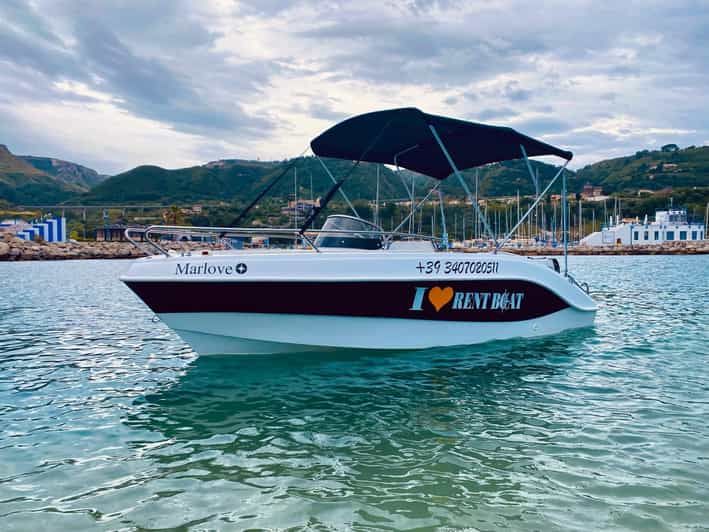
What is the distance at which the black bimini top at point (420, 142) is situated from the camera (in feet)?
27.5

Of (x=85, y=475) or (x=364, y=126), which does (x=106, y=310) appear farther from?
(x=85, y=475)

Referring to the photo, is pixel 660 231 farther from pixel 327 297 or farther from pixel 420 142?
pixel 327 297

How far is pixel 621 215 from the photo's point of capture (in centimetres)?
12900

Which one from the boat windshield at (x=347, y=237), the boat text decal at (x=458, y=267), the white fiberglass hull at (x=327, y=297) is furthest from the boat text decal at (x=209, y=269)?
the boat text decal at (x=458, y=267)

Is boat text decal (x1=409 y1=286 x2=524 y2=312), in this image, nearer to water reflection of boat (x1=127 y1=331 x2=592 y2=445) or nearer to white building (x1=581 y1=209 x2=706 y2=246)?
water reflection of boat (x1=127 y1=331 x2=592 y2=445)

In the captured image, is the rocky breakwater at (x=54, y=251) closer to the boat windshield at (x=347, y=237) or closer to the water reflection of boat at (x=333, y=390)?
the boat windshield at (x=347, y=237)

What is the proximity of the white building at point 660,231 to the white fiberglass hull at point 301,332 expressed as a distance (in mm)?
106323

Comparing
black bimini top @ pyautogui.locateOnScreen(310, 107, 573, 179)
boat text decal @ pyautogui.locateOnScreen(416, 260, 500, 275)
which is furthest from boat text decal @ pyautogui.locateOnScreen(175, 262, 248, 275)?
black bimini top @ pyautogui.locateOnScreen(310, 107, 573, 179)

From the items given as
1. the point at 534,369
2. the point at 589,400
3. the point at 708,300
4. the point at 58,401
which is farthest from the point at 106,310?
the point at 708,300

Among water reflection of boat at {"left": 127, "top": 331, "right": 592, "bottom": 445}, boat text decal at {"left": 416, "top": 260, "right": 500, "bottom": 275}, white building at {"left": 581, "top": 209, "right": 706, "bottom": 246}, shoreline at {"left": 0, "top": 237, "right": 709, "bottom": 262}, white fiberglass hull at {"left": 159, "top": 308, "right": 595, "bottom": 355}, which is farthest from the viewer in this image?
white building at {"left": 581, "top": 209, "right": 706, "bottom": 246}

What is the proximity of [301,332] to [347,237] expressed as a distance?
196cm

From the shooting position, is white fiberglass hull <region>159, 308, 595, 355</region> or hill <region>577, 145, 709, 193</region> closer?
white fiberglass hull <region>159, 308, 595, 355</region>

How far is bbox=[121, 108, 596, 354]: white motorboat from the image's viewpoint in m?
Answer: 6.90

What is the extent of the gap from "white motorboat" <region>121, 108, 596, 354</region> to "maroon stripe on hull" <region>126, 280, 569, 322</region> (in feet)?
0.05
